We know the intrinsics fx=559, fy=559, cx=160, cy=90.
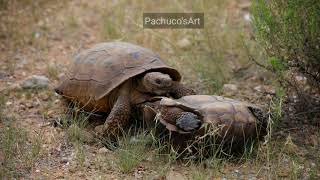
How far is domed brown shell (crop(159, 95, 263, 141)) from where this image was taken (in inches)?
144

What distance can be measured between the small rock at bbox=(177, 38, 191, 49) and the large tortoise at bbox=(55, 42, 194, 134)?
4.26 ft

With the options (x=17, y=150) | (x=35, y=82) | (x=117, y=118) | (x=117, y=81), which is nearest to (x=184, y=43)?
(x=35, y=82)

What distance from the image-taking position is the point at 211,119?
3668mm

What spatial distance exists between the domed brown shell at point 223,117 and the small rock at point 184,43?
189 centimetres

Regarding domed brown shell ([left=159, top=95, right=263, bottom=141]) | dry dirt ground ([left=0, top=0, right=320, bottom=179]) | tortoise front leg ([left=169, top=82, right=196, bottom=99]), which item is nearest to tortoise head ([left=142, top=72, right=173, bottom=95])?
tortoise front leg ([left=169, top=82, right=196, bottom=99])

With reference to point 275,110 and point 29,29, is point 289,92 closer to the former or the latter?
point 275,110

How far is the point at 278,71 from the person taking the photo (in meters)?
4.19

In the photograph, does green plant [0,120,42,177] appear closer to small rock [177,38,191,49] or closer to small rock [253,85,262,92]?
small rock [253,85,262,92]

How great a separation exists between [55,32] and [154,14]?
1096 millimetres

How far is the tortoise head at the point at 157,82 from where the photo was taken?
13.4 ft

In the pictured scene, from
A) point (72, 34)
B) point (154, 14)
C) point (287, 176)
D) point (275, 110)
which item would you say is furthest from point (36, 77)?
point (287, 176)

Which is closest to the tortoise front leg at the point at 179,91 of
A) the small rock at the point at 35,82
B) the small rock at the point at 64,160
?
the small rock at the point at 64,160

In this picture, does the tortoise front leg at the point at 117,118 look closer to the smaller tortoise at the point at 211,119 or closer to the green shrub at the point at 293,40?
the smaller tortoise at the point at 211,119

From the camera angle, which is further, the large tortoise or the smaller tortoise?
the large tortoise
